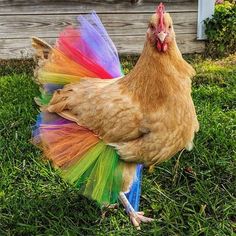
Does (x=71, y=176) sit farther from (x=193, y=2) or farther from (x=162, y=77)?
(x=193, y=2)

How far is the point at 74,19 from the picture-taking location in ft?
19.1

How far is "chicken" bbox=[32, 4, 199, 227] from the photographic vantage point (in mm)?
2619

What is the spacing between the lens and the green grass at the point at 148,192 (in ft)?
9.72

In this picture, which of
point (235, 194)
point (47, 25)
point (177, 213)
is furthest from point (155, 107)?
point (47, 25)

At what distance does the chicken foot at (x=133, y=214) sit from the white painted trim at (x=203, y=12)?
3376mm

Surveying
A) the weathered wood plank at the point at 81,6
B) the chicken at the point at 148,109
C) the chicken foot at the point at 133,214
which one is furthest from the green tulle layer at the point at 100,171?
the weathered wood plank at the point at 81,6

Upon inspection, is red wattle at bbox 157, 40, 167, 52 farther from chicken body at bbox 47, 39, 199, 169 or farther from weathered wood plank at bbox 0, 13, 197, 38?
weathered wood plank at bbox 0, 13, 197, 38

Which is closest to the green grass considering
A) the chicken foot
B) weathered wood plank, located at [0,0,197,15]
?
the chicken foot

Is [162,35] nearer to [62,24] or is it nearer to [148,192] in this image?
[148,192]

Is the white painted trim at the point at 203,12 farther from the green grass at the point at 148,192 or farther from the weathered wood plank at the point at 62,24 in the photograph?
the green grass at the point at 148,192

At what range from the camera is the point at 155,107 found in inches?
104

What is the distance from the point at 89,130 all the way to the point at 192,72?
2.07 feet

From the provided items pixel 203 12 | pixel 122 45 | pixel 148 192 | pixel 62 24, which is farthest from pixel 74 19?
pixel 148 192

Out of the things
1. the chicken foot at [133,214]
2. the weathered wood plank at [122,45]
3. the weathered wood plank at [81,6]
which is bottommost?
the chicken foot at [133,214]
